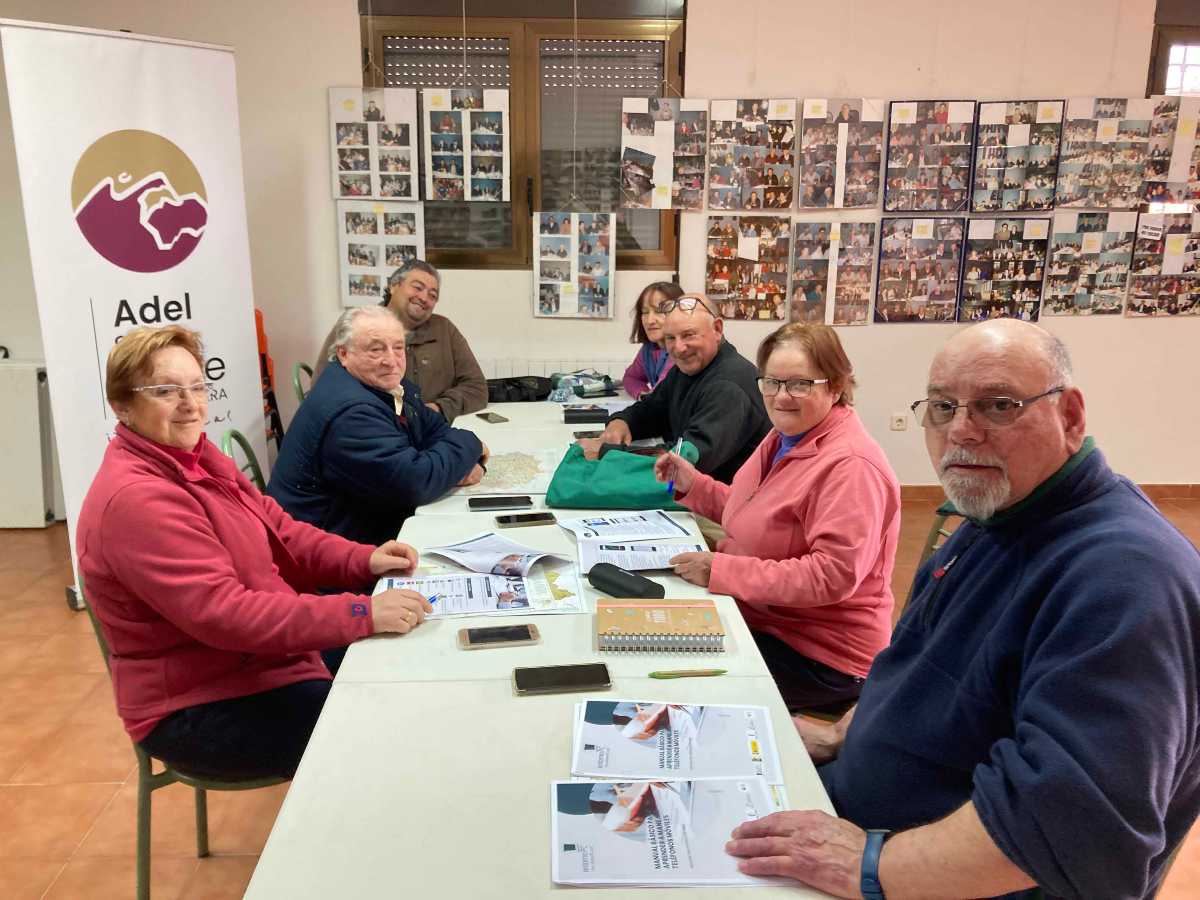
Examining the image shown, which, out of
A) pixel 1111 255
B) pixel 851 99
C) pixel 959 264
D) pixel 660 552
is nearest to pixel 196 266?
pixel 660 552

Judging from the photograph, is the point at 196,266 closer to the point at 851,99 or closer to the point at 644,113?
the point at 644,113

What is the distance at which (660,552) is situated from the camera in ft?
6.54

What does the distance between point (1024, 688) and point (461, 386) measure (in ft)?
10.4

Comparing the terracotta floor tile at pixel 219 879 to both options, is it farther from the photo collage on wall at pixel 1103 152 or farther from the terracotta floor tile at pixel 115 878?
the photo collage on wall at pixel 1103 152

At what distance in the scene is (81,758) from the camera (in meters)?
2.58

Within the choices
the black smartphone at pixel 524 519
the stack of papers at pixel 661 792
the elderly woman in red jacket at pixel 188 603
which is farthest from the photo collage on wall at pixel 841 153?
the stack of papers at pixel 661 792

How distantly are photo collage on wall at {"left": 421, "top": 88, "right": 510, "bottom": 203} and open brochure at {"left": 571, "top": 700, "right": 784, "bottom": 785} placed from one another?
3.65 meters

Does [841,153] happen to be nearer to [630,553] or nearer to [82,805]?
[630,553]

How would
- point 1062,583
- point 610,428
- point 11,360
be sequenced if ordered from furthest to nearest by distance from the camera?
point 11,360
point 610,428
point 1062,583

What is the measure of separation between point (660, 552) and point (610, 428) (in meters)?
1.21

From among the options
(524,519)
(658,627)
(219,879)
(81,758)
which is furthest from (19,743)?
(658,627)

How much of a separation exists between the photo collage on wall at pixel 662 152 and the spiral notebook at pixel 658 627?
10.8 ft

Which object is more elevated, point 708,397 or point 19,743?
point 708,397

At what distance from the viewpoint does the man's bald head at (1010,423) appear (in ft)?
3.74
